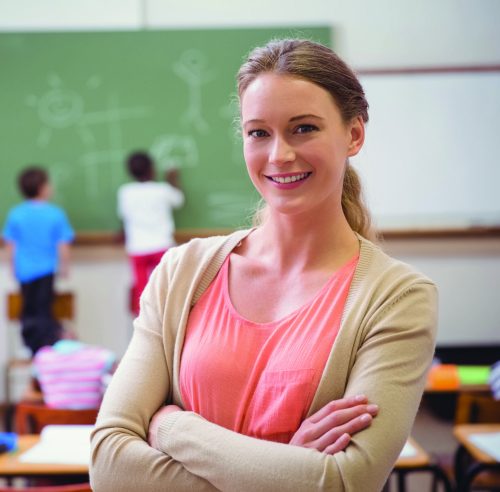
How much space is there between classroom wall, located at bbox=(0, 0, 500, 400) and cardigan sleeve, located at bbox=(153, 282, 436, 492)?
180 inches

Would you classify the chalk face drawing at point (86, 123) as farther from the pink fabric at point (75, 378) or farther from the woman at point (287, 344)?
the woman at point (287, 344)

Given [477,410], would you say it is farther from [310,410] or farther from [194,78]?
[194,78]

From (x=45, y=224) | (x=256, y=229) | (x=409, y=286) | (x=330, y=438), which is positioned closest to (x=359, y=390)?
(x=330, y=438)

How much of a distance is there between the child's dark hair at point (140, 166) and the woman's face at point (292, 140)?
4.26 m

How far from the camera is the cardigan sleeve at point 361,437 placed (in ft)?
4.50

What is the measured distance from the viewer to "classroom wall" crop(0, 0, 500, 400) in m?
5.92

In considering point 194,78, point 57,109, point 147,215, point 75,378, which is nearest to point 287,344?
point 75,378

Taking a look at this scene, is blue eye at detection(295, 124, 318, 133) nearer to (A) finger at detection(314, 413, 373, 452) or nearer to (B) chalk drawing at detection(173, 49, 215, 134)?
(A) finger at detection(314, 413, 373, 452)

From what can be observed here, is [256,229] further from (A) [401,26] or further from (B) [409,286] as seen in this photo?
(A) [401,26]

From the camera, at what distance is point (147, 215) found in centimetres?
567

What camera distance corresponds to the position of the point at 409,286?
4.83 feet

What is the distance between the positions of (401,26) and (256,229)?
4678 mm

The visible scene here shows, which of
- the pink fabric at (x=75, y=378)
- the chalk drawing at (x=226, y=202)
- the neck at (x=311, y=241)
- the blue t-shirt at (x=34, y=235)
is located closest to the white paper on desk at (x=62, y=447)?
the pink fabric at (x=75, y=378)

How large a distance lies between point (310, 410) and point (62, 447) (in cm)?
137
